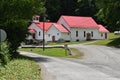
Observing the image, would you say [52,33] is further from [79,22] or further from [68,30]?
[79,22]

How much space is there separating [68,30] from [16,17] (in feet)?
171

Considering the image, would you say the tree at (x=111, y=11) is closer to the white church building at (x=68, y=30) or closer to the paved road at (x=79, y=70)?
the white church building at (x=68, y=30)

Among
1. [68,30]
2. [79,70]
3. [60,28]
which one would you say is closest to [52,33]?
[60,28]

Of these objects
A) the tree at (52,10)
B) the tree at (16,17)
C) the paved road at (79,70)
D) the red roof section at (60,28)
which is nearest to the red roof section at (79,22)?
the red roof section at (60,28)

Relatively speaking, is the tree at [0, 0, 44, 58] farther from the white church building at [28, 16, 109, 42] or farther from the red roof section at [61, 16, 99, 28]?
the red roof section at [61, 16, 99, 28]

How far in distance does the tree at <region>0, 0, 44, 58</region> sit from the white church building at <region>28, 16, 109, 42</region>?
4651 centimetres

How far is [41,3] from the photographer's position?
43594 mm

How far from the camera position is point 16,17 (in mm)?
40281

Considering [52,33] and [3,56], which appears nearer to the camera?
[3,56]

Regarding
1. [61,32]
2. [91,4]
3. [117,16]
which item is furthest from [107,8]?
[91,4]

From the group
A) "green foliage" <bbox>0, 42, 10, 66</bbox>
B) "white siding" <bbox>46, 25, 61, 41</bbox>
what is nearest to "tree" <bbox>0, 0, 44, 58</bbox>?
"green foliage" <bbox>0, 42, 10, 66</bbox>

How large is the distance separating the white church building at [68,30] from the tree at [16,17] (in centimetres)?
4651

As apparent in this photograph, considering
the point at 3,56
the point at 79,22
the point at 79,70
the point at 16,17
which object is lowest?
the point at 79,70

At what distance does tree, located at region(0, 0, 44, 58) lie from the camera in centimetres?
3891
